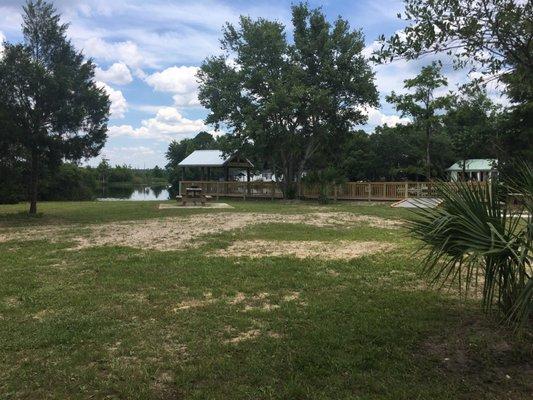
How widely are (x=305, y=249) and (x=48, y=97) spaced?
404 inches

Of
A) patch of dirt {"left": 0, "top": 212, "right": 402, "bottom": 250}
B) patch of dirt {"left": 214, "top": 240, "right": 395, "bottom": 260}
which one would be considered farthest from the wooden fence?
patch of dirt {"left": 214, "top": 240, "right": 395, "bottom": 260}

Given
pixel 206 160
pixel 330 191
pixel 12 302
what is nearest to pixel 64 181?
pixel 206 160

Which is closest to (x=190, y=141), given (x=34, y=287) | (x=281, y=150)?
(x=281, y=150)

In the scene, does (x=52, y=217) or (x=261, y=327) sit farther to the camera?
(x=52, y=217)

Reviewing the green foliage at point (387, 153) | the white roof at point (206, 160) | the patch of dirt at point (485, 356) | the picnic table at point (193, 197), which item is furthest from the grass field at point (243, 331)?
the green foliage at point (387, 153)

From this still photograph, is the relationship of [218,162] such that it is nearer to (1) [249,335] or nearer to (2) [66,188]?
(2) [66,188]

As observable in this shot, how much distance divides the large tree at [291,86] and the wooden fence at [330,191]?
1.49m

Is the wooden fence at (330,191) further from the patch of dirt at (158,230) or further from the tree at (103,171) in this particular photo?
the tree at (103,171)

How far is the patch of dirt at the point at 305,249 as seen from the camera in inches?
340

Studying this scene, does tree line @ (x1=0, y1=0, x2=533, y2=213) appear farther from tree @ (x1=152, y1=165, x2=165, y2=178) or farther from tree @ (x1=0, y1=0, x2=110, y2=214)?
tree @ (x1=152, y1=165, x2=165, y2=178)

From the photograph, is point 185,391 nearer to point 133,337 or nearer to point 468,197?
point 133,337

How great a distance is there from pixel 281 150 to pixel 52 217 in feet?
52.1

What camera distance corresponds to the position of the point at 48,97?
15.0 meters

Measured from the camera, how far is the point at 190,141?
74.1 m
